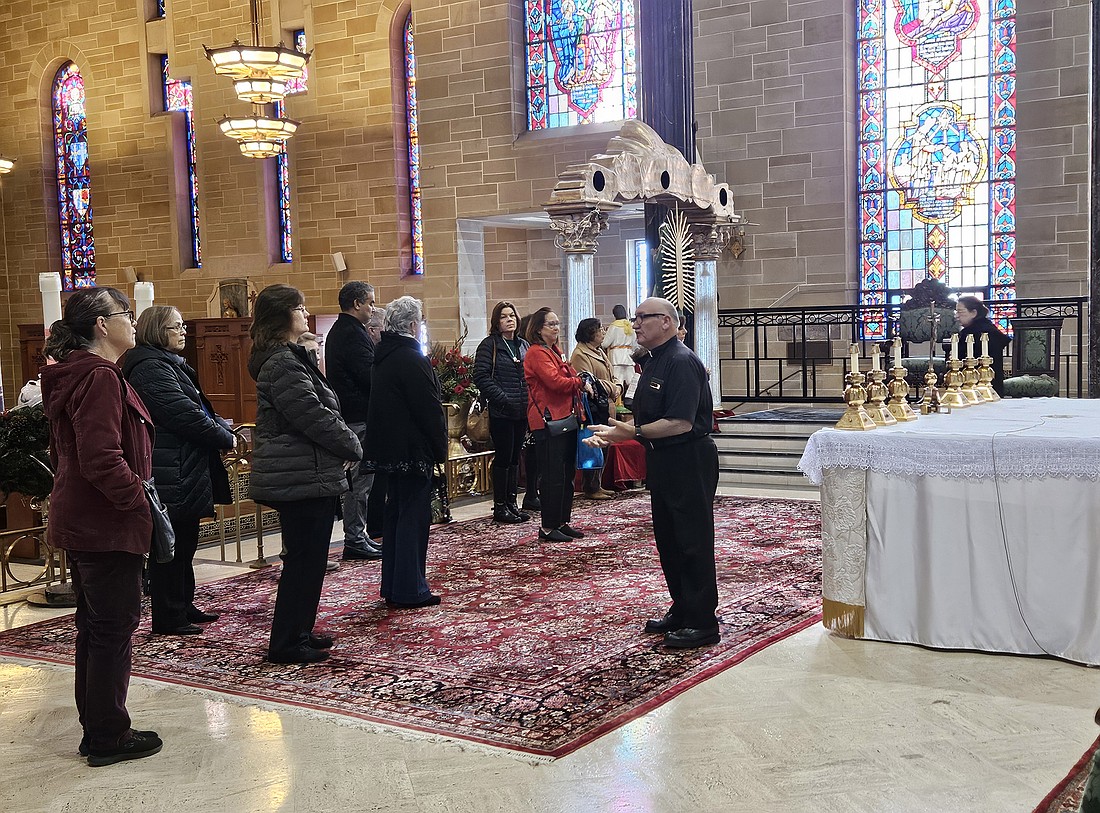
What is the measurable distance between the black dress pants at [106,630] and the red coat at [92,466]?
0.23ft

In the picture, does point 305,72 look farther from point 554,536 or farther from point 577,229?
point 554,536

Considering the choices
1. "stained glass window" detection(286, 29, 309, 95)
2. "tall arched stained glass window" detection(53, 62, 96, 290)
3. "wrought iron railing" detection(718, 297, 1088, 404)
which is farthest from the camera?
"tall arched stained glass window" detection(53, 62, 96, 290)

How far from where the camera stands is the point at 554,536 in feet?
22.2

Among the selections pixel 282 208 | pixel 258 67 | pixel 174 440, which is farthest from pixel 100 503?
pixel 282 208

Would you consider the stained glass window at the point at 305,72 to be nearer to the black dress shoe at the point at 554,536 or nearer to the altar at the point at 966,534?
the black dress shoe at the point at 554,536

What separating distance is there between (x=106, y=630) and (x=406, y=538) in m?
1.88

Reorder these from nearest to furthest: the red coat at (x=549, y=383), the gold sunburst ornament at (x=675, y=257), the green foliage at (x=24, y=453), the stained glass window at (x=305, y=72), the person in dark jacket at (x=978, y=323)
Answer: the green foliage at (x=24, y=453) < the red coat at (x=549, y=383) < the person in dark jacket at (x=978, y=323) < the gold sunburst ornament at (x=675, y=257) < the stained glass window at (x=305, y=72)

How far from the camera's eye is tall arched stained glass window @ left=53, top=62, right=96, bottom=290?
18.3 metres

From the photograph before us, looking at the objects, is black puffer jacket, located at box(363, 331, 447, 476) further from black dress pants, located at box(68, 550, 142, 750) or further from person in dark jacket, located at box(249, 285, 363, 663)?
black dress pants, located at box(68, 550, 142, 750)

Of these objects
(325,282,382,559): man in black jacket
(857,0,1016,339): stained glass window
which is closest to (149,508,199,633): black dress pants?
(325,282,382,559): man in black jacket

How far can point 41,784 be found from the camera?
3.30 metres

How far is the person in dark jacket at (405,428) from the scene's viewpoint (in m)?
5.01

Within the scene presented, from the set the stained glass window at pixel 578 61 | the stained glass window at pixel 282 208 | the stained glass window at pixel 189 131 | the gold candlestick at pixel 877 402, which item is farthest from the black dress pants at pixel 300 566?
the stained glass window at pixel 189 131

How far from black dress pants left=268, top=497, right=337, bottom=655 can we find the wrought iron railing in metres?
7.84
